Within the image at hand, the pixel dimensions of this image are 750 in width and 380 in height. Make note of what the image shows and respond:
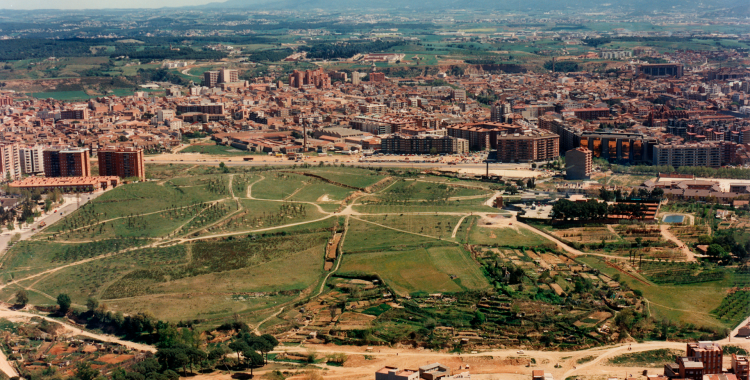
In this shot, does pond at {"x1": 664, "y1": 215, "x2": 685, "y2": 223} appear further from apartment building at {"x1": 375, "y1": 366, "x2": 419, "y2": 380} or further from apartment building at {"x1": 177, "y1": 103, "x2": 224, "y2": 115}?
apartment building at {"x1": 177, "y1": 103, "x2": 224, "y2": 115}

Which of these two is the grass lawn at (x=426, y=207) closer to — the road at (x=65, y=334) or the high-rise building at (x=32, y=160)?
the road at (x=65, y=334)

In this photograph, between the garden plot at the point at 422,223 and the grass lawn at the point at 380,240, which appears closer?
the grass lawn at the point at 380,240

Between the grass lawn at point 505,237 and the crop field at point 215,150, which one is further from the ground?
the grass lawn at point 505,237

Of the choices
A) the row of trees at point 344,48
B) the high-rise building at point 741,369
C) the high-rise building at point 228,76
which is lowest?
the high-rise building at point 741,369

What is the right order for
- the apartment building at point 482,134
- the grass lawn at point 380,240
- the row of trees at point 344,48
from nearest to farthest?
1. the grass lawn at point 380,240
2. the apartment building at point 482,134
3. the row of trees at point 344,48

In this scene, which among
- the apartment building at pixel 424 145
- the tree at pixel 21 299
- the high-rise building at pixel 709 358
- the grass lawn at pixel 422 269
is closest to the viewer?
the high-rise building at pixel 709 358

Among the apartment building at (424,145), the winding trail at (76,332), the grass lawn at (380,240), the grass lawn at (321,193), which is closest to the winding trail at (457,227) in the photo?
the grass lawn at (380,240)
